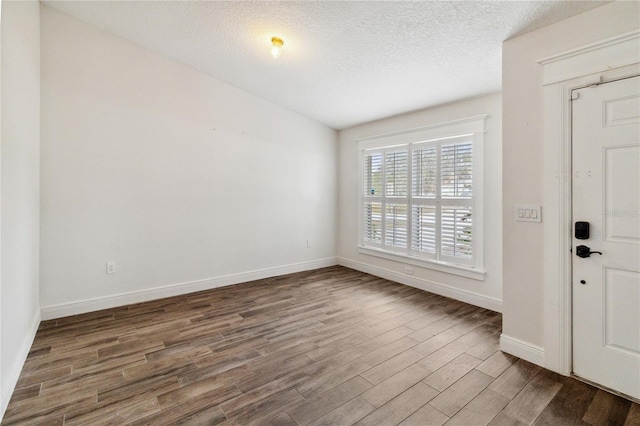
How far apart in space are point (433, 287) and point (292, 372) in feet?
8.39

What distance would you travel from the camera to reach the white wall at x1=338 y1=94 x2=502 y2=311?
3398 mm

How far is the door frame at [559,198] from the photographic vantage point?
7.11 feet

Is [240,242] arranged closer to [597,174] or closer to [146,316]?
[146,316]

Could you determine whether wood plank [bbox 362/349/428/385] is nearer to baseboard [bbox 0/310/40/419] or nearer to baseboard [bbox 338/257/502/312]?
baseboard [bbox 338/257/502/312]

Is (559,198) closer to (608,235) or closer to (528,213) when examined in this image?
(528,213)

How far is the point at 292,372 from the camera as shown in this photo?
7.34 ft

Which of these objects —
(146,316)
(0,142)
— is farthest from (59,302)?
(0,142)

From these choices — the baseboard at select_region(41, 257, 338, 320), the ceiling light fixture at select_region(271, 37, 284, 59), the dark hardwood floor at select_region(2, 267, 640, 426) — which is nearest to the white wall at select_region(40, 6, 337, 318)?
the baseboard at select_region(41, 257, 338, 320)

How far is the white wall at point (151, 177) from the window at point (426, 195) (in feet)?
4.32

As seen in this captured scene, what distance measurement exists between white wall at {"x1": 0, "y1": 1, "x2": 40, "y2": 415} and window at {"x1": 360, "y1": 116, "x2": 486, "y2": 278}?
13.8ft

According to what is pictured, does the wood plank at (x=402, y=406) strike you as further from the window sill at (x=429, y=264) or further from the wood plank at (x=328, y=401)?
the window sill at (x=429, y=264)

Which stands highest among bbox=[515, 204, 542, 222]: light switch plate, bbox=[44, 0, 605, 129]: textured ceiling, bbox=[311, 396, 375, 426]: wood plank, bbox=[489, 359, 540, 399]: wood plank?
bbox=[44, 0, 605, 129]: textured ceiling

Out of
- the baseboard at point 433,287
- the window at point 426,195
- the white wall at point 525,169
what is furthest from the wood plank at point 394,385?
the window at point 426,195

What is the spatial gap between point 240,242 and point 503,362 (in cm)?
357
